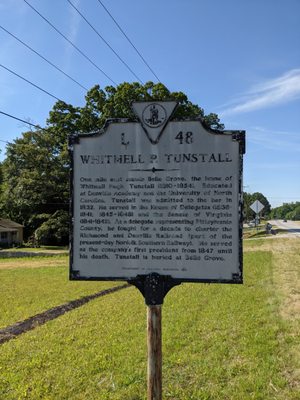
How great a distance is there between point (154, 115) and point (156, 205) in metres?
0.77

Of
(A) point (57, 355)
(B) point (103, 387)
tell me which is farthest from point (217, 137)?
A: (A) point (57, 355)

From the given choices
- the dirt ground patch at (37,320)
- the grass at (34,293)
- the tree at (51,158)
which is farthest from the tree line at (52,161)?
the dirt ground patch at (37,320)

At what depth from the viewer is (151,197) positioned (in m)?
3.87

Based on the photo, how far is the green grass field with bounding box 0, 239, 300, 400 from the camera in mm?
4984

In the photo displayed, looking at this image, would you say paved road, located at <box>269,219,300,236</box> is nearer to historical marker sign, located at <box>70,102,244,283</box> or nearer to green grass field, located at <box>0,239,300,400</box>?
green grass field, located at <box>0,239,300,400</box>

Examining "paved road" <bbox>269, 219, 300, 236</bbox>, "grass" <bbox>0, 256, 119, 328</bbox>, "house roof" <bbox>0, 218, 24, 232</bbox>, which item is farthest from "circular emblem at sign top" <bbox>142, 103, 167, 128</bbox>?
"paved road" <bbox>269, 219, 300, 236</bbox>

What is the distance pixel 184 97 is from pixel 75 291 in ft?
124

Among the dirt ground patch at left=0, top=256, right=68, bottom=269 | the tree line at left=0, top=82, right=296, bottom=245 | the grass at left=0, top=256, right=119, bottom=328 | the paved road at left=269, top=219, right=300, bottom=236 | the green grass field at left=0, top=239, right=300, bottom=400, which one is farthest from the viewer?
the paved road at left=269, top=219, right=300, bottom=236

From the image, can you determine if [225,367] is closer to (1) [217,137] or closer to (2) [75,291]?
(1) [217,137]

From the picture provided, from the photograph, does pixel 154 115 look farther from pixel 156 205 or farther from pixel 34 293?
pixel 34 293

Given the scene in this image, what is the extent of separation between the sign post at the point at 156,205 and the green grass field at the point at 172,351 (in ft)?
4.59

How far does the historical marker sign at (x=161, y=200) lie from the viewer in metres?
3.80

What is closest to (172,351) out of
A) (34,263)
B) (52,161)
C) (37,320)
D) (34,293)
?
(37,320)

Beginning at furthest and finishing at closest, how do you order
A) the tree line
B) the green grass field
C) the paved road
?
the paved road, the tree line, the green grass field
